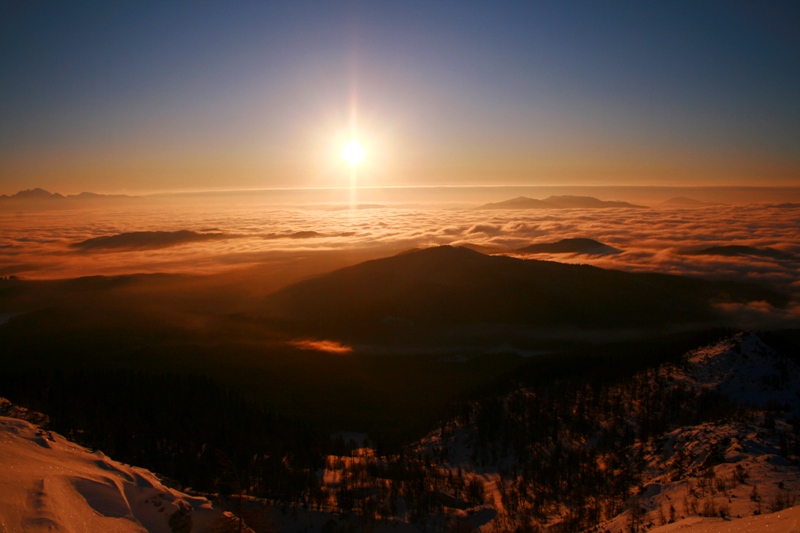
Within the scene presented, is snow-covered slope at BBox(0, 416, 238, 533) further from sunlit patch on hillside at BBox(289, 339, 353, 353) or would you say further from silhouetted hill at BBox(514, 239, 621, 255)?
silhouetted hill at BBox(514, 239, 621, 255)

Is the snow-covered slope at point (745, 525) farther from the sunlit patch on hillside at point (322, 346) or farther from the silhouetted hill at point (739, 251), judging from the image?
the silhouetted hill at point (739, 251)

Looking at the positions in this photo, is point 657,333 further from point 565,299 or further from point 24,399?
point 24,399

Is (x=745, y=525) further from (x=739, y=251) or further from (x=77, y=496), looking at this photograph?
(x=739, y=251)

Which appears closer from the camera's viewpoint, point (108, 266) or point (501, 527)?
point (501, 527)

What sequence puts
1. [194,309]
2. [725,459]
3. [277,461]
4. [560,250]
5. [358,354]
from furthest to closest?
[560,250] < [194,309] < [358,354] < [277,461] < [725,459]

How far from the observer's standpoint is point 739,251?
166750 millimetres

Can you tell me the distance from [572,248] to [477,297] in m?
92.7

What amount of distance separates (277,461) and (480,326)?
73232 millimetres

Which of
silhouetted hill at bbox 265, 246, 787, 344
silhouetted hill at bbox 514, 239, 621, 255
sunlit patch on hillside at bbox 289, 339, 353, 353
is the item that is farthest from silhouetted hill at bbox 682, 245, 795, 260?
A: sunlit patch on hillside at bbox 289, 339, 353, 353

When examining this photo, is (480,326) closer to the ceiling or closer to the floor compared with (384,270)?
closer to the floor

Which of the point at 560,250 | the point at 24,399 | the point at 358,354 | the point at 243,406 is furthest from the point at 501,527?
the point at 560,250

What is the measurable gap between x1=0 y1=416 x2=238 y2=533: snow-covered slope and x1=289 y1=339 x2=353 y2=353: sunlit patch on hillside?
66068 millimetres

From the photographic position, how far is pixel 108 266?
167 meters

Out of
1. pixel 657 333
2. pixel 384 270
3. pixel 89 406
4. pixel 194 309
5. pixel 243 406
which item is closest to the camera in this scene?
pixel 89 406
